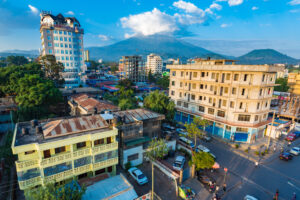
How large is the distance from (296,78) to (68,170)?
3608 inches

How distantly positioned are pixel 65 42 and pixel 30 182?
85733 millimetres

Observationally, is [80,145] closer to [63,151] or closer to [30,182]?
[63,151]

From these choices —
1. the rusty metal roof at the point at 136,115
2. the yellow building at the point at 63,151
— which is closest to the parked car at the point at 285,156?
the rusty metal roof at the point at 136,115

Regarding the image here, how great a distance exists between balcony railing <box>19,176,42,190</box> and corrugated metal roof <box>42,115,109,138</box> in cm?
449

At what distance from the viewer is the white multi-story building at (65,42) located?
79125mm

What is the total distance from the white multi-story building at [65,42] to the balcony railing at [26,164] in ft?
221

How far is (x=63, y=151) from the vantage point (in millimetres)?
18281

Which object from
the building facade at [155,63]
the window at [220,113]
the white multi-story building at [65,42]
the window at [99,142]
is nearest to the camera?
the window at [99,142]

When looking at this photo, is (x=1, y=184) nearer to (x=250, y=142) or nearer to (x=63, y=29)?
(x=250, y=142)

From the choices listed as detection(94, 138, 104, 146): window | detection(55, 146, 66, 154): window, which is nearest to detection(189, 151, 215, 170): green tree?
detection(94, 138, 104, 146): window

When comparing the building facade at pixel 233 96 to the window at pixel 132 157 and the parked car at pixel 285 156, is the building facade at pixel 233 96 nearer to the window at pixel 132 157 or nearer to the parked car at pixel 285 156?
the parked car at pixel 285 156

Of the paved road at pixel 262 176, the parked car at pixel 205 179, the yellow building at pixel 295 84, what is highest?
the yellow building at pixel 295 84

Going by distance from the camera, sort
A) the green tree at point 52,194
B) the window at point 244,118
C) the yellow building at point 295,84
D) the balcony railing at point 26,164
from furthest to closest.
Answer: the yellow building at point 295,84, the window at point 244,118, the balcony railing at point 26,164, the green tree at point 52,194

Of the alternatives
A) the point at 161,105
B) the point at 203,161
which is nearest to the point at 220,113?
the point at 161,105
